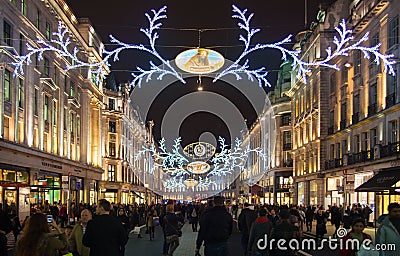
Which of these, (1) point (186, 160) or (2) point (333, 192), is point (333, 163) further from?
(1) point (186, 160)

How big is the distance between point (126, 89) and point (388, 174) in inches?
2335

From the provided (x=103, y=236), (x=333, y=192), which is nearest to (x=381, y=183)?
(x=103, y=236)

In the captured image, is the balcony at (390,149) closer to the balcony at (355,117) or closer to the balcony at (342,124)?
the balcony at (355,117)

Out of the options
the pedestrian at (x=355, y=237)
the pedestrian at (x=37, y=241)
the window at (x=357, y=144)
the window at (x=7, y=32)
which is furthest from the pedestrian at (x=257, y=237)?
the window at (x=357, y=144)

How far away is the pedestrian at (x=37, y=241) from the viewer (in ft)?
23.0

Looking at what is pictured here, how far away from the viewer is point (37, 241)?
23.2 ft

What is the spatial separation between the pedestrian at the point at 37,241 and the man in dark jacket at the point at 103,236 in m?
1.62

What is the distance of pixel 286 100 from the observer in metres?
83.5

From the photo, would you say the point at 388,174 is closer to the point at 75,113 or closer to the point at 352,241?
the point at 352,241

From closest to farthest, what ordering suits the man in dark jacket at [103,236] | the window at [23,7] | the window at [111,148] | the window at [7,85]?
the man in dark jacket at [103,236]
the window at [7,85]
the window at [23,7]
the window at [111,148]

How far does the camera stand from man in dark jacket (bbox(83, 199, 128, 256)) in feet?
29.5

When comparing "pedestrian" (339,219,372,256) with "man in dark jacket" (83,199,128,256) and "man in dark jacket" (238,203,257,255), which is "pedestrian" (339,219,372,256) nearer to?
"man in dark jacket" (83,199,128,256)

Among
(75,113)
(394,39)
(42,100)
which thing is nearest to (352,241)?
(394,39)

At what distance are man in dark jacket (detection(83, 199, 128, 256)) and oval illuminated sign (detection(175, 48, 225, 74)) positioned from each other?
10.1 m
